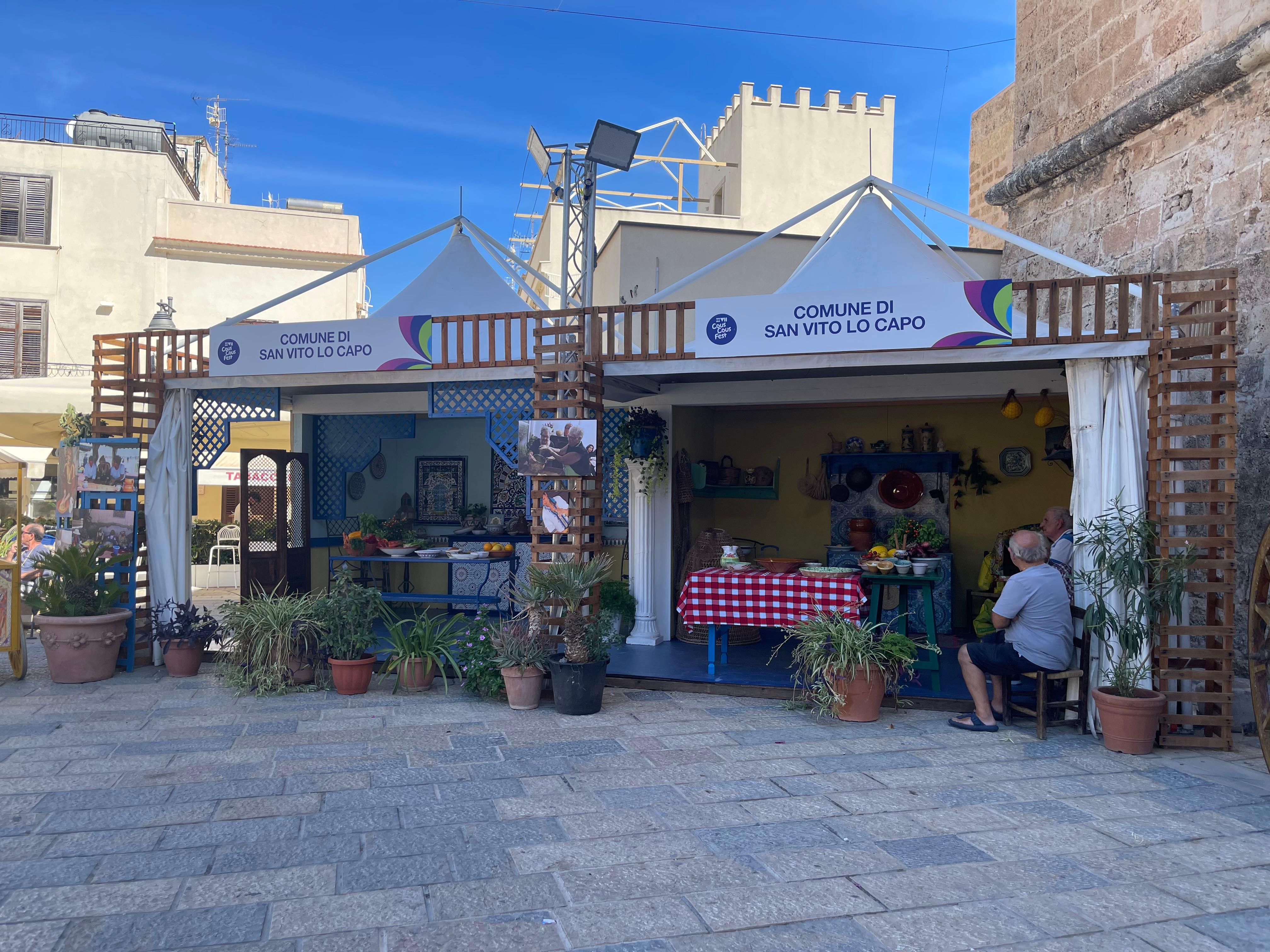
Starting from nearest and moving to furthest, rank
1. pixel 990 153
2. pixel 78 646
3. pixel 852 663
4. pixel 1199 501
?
pixel 1199 501 < pixel 852 663 < pixel 78 646 < pixel 990 153

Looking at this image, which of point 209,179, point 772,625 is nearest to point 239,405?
point 772,625

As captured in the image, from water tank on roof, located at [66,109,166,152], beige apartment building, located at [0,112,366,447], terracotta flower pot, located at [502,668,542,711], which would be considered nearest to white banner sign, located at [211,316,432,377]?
terracotta flower pot, located at [502,668,542,711]

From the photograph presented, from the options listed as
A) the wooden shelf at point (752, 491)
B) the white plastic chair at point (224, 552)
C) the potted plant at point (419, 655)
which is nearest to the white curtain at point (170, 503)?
the potted plant at point (419, 655)

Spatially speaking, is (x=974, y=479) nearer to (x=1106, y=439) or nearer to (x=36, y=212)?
(x=1106, y=439)

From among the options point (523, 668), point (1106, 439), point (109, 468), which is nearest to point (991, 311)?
point (1106, 439)

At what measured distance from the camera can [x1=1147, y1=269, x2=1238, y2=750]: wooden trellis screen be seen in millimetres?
5648

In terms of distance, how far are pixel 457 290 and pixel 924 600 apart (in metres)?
4.78

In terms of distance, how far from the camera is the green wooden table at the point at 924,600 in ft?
22.6

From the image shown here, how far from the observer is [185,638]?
759 cm

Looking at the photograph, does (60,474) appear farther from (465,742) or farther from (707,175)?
(707,175)

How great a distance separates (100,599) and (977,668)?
261 inches

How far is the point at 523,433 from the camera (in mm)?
7016

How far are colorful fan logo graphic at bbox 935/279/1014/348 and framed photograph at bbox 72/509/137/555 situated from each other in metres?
6.61

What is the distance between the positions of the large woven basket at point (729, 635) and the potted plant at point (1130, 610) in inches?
140
